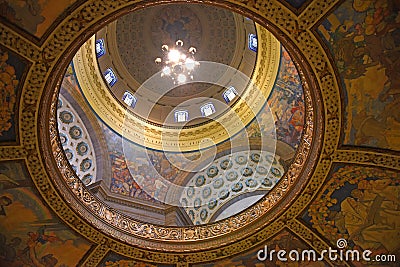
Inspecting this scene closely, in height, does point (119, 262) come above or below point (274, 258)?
below

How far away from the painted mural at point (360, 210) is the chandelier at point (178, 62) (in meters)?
9.01

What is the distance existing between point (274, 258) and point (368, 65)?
549 centimetres

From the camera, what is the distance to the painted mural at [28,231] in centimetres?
1064

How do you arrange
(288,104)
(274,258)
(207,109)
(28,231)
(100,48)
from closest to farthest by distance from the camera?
(28,231), (274,258), (288,104), (100,48), (207,109)

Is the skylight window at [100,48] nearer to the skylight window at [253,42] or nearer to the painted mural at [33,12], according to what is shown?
the skylight window at [253,42]

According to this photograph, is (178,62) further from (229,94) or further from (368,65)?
(368,65)

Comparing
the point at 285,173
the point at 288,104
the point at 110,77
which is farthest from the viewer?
the point at 110,77

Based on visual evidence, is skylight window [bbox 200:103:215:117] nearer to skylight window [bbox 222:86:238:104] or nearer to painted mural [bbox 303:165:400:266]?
skylight window [bbox 222:86:238:104]

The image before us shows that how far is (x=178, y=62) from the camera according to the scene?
1834 centimetres

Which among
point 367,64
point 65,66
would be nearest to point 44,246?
point 65,66

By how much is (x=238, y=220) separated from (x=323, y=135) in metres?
3.42

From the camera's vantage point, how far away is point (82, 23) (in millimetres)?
9203

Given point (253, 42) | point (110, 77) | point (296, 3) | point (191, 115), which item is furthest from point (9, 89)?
point (191, 115)

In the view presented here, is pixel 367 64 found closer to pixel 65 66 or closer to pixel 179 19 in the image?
pixel 65 66
